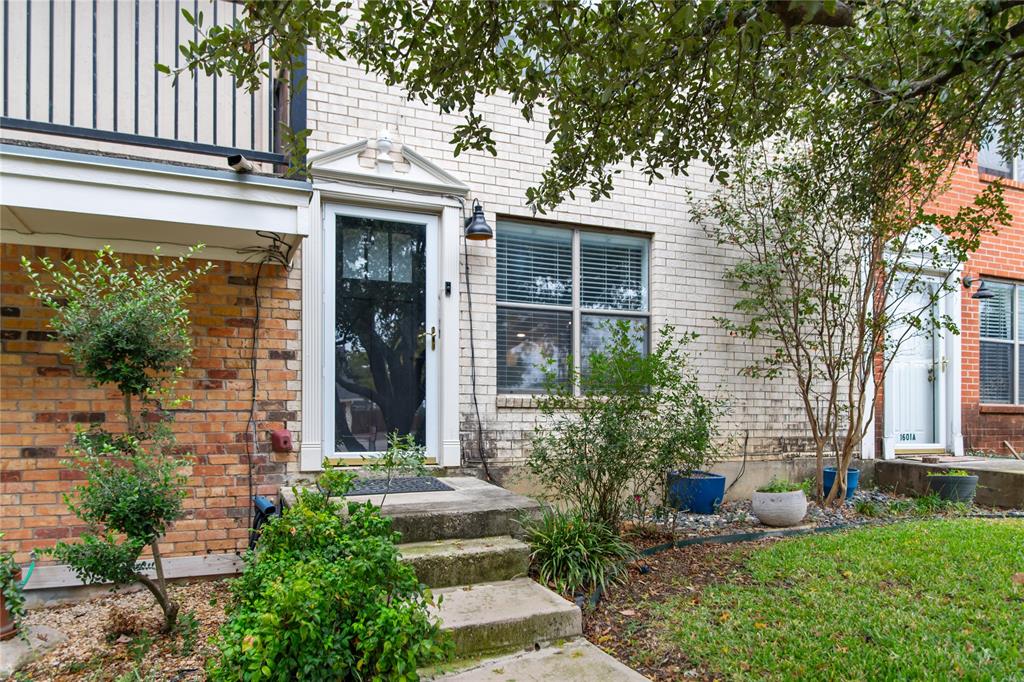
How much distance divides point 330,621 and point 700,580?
2.66 m

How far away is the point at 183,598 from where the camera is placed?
408 cm

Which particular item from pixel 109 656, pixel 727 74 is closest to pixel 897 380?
pixel 727 74

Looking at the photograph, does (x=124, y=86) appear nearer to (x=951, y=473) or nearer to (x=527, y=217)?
(x=527, y=217)

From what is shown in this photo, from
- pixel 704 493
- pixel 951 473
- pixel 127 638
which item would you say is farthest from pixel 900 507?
pixel 127 638

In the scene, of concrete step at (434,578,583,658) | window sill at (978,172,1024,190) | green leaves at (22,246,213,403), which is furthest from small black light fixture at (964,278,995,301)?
green leaves at (22,246,213,403)

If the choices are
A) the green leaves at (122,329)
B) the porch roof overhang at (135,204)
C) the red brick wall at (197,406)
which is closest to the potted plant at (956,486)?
the red brick wall at (197,406)

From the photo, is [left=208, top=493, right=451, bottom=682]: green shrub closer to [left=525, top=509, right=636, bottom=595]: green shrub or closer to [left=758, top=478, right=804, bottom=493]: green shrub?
[left=525, top=509, right=636, bottom=595]: green shrub

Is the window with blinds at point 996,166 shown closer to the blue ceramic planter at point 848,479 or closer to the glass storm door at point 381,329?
the blue ceramic planter at point 848,479

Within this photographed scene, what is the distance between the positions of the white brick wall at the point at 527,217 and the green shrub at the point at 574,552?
1.49 m

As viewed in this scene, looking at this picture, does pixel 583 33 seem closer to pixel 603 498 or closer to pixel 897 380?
pixel 603 498

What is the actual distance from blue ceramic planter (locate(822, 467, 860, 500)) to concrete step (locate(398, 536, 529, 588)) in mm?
4289

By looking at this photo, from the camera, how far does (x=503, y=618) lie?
3.09 m

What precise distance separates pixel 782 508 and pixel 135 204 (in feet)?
17.2

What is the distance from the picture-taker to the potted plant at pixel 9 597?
3.09 metres
